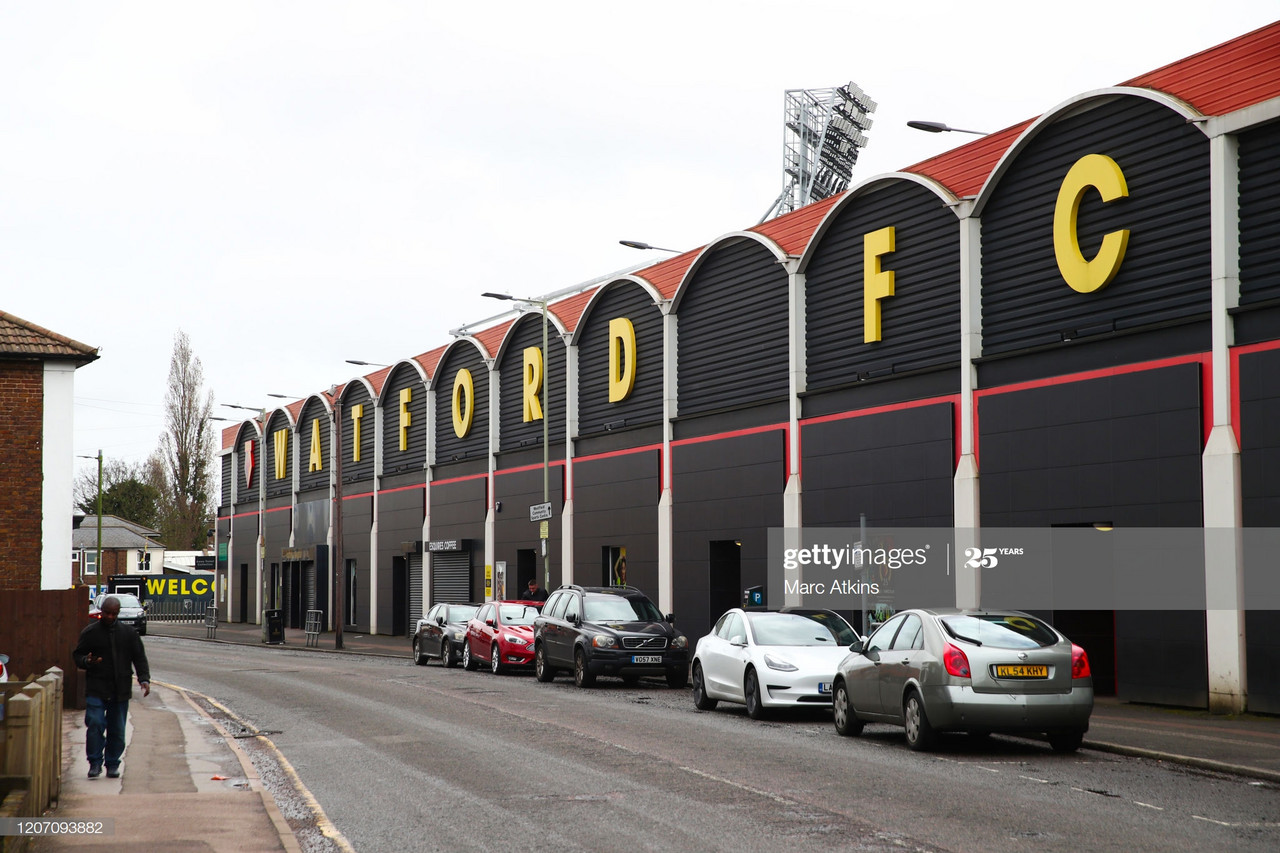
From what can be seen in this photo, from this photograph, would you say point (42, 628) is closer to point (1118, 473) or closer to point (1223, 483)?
point (1118, 473)

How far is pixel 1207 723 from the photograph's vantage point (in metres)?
16.9

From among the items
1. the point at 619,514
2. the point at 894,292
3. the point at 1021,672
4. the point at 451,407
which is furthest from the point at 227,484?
the point at 1021,672

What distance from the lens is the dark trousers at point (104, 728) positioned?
1234 centimetres

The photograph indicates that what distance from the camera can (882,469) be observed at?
25078mm

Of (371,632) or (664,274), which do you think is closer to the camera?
(664,274)

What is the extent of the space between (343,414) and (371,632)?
944 centimetres

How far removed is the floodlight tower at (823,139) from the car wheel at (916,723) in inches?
1884

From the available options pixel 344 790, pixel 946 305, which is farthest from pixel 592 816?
pixel 946 305

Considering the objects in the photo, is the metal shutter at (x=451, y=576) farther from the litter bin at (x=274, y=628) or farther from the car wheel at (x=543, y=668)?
the car wheel at (x=543, y=668)

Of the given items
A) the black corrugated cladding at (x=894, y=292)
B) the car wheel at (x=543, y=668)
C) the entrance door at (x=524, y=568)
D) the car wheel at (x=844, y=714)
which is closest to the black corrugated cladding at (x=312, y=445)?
the entrance door at (x=524, y=568)

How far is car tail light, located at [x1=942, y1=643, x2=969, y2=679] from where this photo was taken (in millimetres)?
13422

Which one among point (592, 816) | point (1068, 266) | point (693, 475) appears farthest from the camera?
point (693, 475)

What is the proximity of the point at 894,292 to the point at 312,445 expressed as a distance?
36.9 metres

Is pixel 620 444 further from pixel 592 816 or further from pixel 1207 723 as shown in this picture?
pixel 592 816
